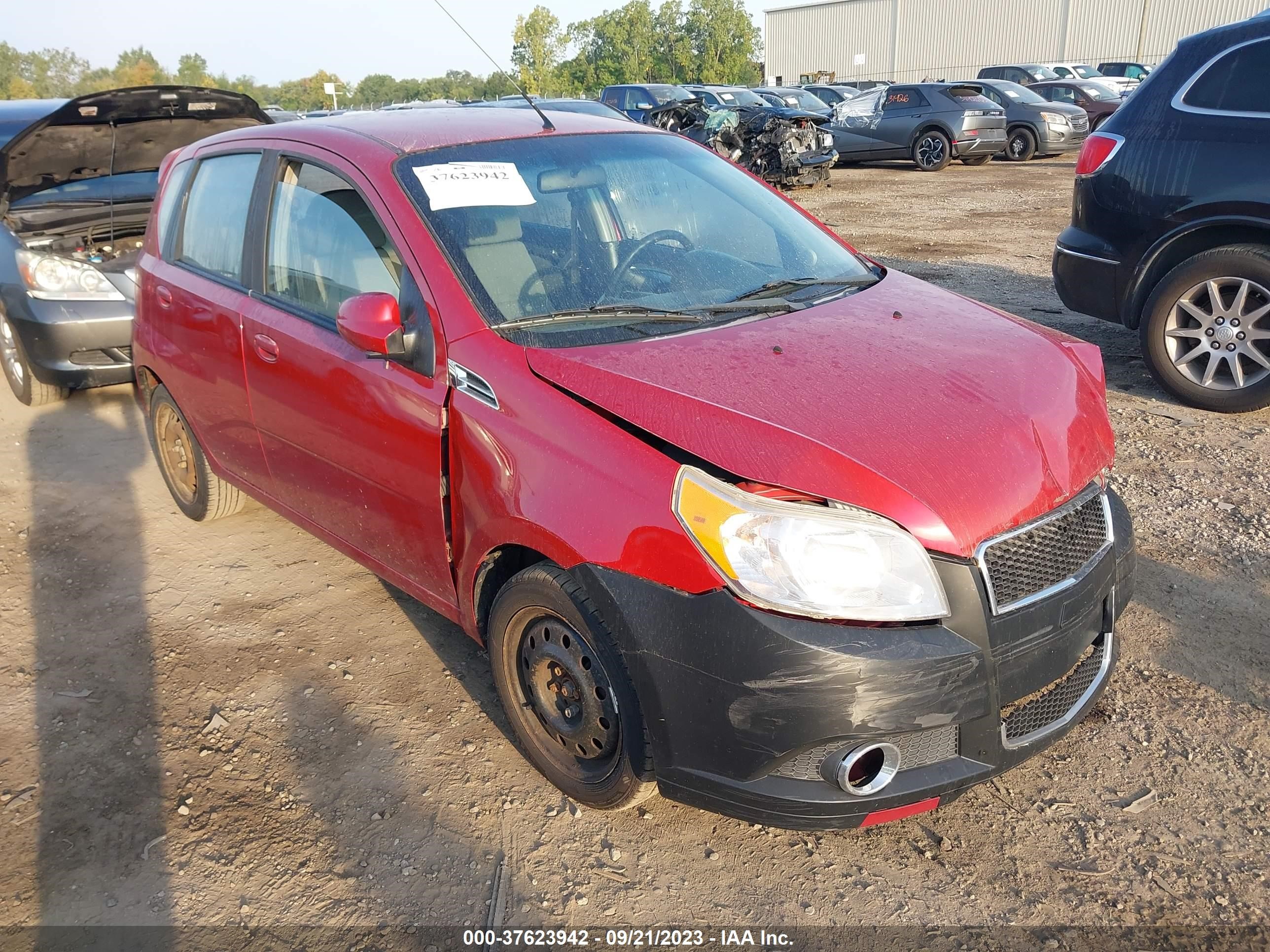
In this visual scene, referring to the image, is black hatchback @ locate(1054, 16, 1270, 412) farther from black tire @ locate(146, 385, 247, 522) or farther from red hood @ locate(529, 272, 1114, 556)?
black tire @ locate(146, 385, 247, 522)

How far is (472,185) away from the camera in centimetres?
302

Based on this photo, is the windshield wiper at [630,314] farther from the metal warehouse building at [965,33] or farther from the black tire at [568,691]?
the metal warehouse building at [965,33]

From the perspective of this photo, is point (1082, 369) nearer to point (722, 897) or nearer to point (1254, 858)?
point (1254, 858)

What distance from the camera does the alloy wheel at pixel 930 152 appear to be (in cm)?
1799

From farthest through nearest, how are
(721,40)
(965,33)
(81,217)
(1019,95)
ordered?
(721,40)
(965,33)
(1019,95)
(81,217)

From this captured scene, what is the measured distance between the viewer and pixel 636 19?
250 feet

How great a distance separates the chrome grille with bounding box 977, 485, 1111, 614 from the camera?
2199 millimetres

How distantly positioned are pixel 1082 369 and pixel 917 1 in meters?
60.6

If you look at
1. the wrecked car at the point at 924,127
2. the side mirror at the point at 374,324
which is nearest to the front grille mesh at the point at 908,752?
the side mirror at the point at 374,324

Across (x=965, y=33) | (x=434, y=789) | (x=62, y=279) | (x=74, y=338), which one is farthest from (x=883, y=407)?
(x=965, y=33)

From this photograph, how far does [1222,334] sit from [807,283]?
118 inches

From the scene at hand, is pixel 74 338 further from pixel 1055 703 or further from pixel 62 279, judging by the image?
pixel 1055 703

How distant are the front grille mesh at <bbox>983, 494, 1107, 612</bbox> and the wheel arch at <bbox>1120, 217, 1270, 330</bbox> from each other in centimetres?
321

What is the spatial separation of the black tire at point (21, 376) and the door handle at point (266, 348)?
142 inches
